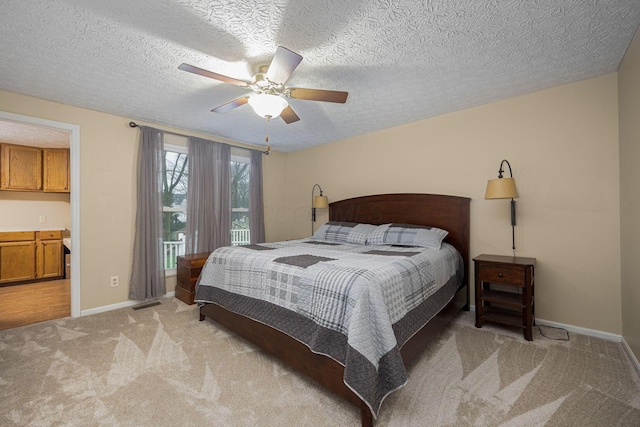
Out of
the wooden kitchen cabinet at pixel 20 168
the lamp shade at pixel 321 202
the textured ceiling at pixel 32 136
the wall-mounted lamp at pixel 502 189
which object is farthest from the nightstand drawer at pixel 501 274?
the wooden kitchen cabinet at pixel 20 168

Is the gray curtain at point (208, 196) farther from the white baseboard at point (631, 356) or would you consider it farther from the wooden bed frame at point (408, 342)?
the white baseboard at point (631, 356)

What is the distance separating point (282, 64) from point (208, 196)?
8.97ft

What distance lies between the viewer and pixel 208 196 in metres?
→ 4.06

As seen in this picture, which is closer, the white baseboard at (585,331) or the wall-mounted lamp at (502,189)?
the white baseboard at (585,331)

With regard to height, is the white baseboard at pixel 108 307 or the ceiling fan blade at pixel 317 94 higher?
the ceiling fan blade at pixel 317 94

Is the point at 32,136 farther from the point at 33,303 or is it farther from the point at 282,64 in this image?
the point at 282,64

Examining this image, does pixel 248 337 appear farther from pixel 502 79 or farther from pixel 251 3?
pixel 502 79

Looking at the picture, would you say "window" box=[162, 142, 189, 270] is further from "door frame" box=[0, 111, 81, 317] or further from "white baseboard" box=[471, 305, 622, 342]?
"white baseboard" box=[471, 305, 622, 342]

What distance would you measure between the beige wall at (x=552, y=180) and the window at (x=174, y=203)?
10.8 feet

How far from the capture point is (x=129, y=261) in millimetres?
3467

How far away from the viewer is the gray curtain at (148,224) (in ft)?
11.3

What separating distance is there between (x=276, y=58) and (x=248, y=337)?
2.12 meters

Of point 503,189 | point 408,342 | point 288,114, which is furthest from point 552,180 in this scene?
point 288,114

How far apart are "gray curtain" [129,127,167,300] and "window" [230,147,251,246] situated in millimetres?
1153
